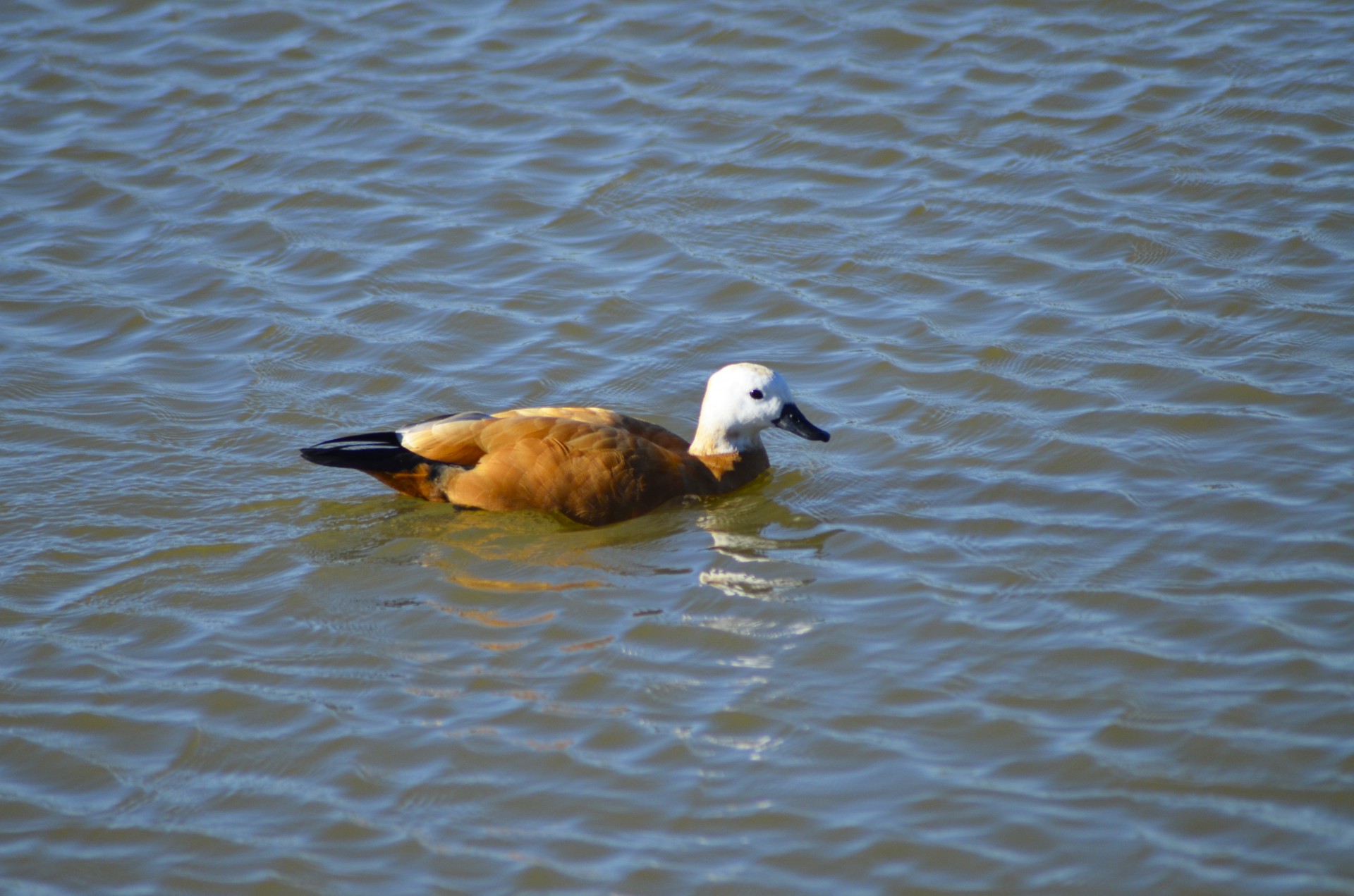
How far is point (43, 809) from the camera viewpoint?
468 cm

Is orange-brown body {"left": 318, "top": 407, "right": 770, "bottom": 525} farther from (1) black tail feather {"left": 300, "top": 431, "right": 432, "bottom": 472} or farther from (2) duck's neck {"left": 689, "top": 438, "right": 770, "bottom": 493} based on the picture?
(2) duck's neck {"left": 689, "top": 438, "right": 770, "bottom": 493}

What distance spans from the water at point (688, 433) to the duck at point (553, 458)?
5.6 inches

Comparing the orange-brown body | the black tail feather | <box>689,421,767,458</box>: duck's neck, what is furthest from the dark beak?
the black tail feather

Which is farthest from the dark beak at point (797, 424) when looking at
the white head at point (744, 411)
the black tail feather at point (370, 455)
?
the black tail feather at point (370, 455)

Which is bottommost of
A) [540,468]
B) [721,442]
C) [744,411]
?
[540,468]

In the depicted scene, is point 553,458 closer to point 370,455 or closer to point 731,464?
point 370,455

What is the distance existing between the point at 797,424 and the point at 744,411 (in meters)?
0.28

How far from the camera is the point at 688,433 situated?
7527 mm

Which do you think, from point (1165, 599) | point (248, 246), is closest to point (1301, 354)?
point (1165, 599)

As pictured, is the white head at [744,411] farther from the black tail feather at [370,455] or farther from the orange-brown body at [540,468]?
the black tail feather at [370,455]

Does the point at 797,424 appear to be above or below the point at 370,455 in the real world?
above

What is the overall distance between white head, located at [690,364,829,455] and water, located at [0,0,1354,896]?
29cm

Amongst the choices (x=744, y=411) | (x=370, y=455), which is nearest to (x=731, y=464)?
(x=744, y=411)

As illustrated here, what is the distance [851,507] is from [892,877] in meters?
2.53
